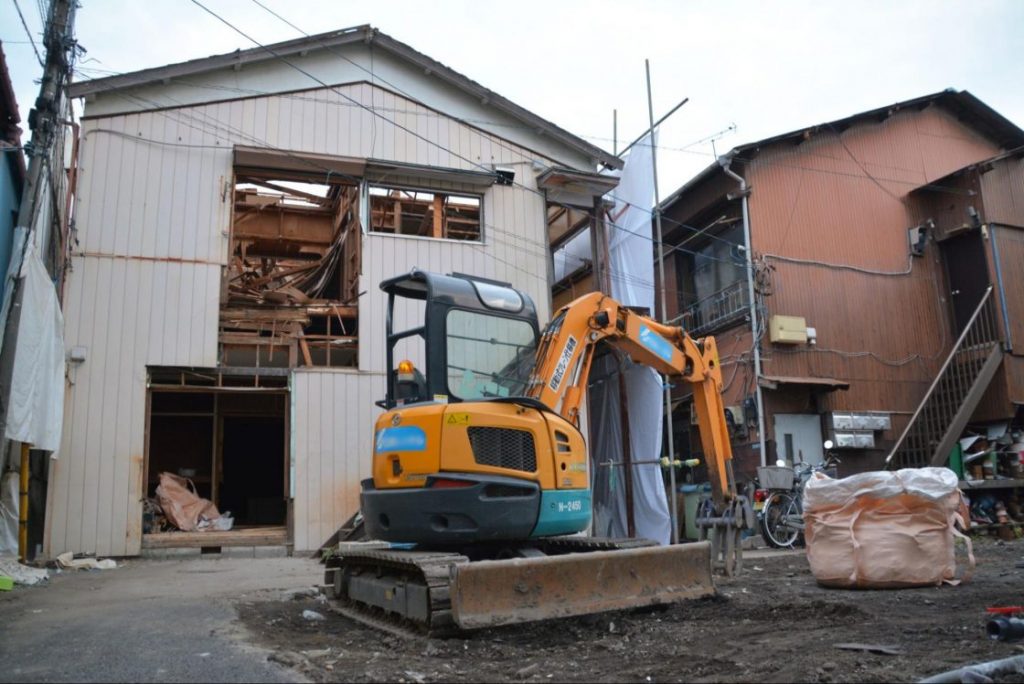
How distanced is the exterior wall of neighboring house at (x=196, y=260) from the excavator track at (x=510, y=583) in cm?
524

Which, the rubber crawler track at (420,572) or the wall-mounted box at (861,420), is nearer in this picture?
the rubber crawler track at (420,572)

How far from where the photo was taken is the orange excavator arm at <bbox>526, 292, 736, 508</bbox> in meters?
7.45

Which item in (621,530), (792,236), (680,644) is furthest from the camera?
(792,236)

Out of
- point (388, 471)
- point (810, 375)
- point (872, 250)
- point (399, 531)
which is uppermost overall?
point (872, 250)

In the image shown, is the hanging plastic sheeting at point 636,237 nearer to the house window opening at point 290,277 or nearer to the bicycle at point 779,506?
the bicycle at point 779,506

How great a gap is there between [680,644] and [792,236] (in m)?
11.8

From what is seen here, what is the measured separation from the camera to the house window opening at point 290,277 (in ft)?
41.4

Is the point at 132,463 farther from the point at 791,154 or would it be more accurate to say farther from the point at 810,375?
the point at 791,154

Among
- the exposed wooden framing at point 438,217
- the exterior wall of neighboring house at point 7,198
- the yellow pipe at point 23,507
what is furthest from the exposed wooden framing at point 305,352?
the exterior wall of neighboring house at point 7,198

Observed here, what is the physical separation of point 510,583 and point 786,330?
34.4ft

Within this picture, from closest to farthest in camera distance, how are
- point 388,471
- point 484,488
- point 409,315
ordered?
1. point 484,488
2. point 388,471
3. point 409,315

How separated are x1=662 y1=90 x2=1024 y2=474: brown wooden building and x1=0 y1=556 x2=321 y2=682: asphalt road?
9074 millimetres

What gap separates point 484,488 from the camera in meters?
6.16

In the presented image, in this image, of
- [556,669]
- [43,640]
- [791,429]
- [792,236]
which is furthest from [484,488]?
[792,236]
